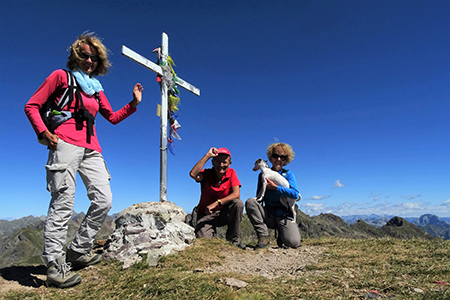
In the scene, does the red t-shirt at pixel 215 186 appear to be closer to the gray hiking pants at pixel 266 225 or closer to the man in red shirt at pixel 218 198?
the man in red shirt at pixel 218 198

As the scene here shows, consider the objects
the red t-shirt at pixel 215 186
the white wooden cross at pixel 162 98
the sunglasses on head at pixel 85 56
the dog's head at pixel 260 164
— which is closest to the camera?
the sunglasses on head at pixel 85 56

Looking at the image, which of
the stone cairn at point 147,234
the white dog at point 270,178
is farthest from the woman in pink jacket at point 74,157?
the white dog at point 270,178

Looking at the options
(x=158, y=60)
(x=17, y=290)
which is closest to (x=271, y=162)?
(x=158, y=60)

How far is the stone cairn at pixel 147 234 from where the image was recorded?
14.7 ft

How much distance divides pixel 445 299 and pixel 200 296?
2.34 metres

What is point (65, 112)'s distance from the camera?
12.2ft

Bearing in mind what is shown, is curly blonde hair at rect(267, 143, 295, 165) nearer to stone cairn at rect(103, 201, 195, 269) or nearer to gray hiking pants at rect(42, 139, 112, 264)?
stone cairn at rect(103, 201, 195, 269)

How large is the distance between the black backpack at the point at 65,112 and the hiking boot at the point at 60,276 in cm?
181

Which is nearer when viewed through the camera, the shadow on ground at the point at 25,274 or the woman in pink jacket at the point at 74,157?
the woman in pink jacket at the point at 74,157

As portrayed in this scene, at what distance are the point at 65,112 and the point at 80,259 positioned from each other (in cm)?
226

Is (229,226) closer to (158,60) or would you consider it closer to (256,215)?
(256,215)

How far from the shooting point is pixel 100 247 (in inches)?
212

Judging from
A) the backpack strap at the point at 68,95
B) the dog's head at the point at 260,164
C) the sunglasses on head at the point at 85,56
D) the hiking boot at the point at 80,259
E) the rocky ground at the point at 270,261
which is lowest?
the rocky ground at the point at 270,261

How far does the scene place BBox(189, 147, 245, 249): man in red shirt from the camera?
20.2 ft
